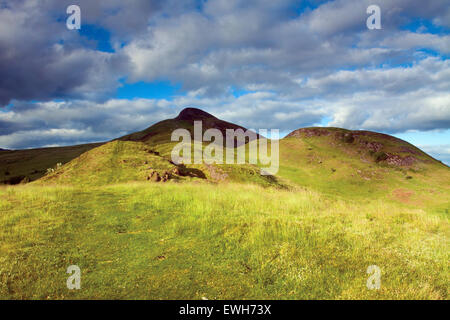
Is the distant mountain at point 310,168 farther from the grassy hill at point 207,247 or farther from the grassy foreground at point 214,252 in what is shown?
the grassy foreground at point 214,252

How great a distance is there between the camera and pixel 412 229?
34.8 feet

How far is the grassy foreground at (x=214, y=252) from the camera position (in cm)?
596

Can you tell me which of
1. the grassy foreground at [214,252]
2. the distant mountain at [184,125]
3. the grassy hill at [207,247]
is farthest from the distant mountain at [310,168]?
the distant mountain at [184,125]

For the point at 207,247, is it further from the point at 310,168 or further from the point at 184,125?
the point at 184,125

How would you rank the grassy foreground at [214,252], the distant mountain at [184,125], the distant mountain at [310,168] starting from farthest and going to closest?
1. the distant mountain at [184,125]
2. the distant mountain at [310,168]
3. the grassy foreground at [214,252]

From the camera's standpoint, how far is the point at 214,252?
798cm

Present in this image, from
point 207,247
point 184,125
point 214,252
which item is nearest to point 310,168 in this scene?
point 207,247

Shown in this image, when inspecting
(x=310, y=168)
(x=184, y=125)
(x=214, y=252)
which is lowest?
(x=214, y=252)

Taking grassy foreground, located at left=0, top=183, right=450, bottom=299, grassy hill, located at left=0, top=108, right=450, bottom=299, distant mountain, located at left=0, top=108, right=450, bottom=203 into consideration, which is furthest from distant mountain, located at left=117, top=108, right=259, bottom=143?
grassy foreground, located at left=0, top=183, right=450, bottom=299

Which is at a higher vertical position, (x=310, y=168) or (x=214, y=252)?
(x=310, y=168)

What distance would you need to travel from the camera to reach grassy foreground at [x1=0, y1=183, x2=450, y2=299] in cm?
596

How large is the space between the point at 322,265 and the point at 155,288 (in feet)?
15.7
